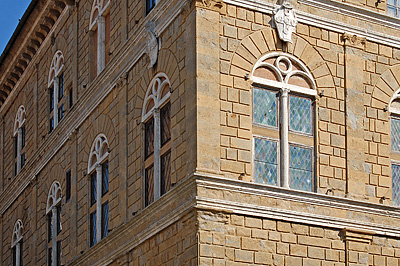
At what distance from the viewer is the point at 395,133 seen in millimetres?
26969

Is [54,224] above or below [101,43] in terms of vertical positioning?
below

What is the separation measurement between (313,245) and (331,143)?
264 centimetres

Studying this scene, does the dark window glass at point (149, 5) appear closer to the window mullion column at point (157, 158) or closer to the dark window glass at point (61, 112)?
the window mullion column at point (157, 158)

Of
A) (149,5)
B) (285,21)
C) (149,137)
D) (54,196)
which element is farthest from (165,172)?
(54,196)

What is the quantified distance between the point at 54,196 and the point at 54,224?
Answer: 96cm

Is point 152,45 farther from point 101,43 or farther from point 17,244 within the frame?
point 17,244

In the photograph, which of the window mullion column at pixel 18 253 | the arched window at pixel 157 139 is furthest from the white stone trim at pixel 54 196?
the arched window at pixel 157 139

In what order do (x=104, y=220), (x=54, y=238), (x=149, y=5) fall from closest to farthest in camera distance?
(x=149, y=5) < (x=104, y=220) < (x=54, y=238)

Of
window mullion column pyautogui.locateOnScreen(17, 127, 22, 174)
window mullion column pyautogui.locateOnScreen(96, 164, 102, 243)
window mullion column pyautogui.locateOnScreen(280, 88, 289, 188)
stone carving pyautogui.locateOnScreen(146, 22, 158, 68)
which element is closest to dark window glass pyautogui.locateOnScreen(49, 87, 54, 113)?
window mullion column pyautogui.locateOnScreen(17, 127, 22, 174)

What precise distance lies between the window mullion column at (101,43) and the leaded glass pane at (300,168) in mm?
8152

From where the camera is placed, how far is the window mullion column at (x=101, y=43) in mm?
31375

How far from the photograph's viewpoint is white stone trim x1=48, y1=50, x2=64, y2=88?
118 ft

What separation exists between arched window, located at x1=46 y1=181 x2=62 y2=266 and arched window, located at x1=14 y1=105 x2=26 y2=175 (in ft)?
18.3

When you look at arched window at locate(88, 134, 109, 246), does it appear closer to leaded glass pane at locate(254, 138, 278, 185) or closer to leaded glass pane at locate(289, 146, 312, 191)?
leaded glass pane at locate(254, 138, 278, 185)
